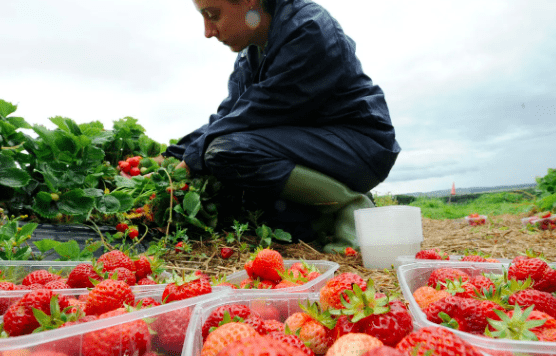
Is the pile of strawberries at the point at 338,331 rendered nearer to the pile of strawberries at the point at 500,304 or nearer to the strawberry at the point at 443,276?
the pile of strawberries at the point at 500,304

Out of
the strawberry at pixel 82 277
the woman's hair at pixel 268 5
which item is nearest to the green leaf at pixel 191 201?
the strawberry at pixel 82 277

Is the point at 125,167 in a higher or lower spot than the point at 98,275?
higher

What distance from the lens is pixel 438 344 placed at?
1.78ft

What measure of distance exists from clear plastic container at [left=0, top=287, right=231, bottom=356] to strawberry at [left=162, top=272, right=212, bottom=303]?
0.04 metres

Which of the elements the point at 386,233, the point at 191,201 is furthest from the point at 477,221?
the point at 191,201

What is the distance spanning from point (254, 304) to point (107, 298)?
0.32m

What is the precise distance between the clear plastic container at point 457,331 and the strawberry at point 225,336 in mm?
335

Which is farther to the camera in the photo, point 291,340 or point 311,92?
point 311,92

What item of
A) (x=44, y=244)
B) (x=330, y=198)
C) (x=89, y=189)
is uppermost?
(x=89, y=189)

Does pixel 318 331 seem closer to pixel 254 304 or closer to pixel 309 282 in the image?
pixel 254 304

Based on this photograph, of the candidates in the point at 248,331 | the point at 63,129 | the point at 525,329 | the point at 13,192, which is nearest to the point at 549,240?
the point at 525,329

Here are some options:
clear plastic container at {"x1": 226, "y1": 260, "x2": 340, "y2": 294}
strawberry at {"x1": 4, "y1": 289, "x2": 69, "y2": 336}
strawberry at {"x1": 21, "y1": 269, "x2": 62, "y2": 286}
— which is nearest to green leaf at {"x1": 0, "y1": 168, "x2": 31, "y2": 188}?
strawberry at {"x1": 21, "y1": 269, "x2": 62, "y2": 286}

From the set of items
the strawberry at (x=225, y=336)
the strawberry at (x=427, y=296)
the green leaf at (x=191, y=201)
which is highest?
the green leaf at (x=191, y=201)

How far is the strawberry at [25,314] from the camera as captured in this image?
30.2 inches
